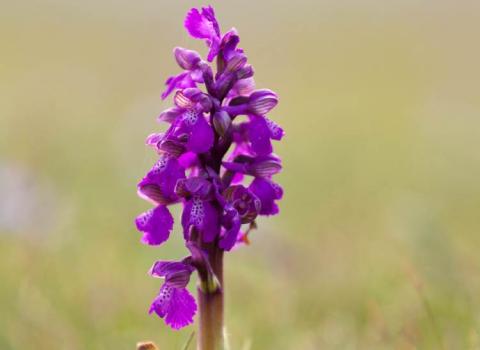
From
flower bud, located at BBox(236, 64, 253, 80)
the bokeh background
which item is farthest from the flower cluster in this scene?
the bokeh background

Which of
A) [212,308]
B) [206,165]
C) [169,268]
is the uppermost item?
[206,165]

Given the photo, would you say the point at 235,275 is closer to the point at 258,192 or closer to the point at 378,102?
the point at 258,192

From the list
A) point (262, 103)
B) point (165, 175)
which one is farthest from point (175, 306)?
point (262, 103)

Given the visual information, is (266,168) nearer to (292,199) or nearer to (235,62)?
(235,62)

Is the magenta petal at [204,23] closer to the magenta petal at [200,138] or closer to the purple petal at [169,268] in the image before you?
the magenta petal at [200,138]

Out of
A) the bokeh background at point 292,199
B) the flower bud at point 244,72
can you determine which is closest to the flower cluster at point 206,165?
the flower bud at point 244,72

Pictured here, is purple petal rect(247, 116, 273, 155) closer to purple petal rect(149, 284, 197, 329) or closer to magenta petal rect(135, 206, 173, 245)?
magenta petal rect(135, 206, 173, 245)
